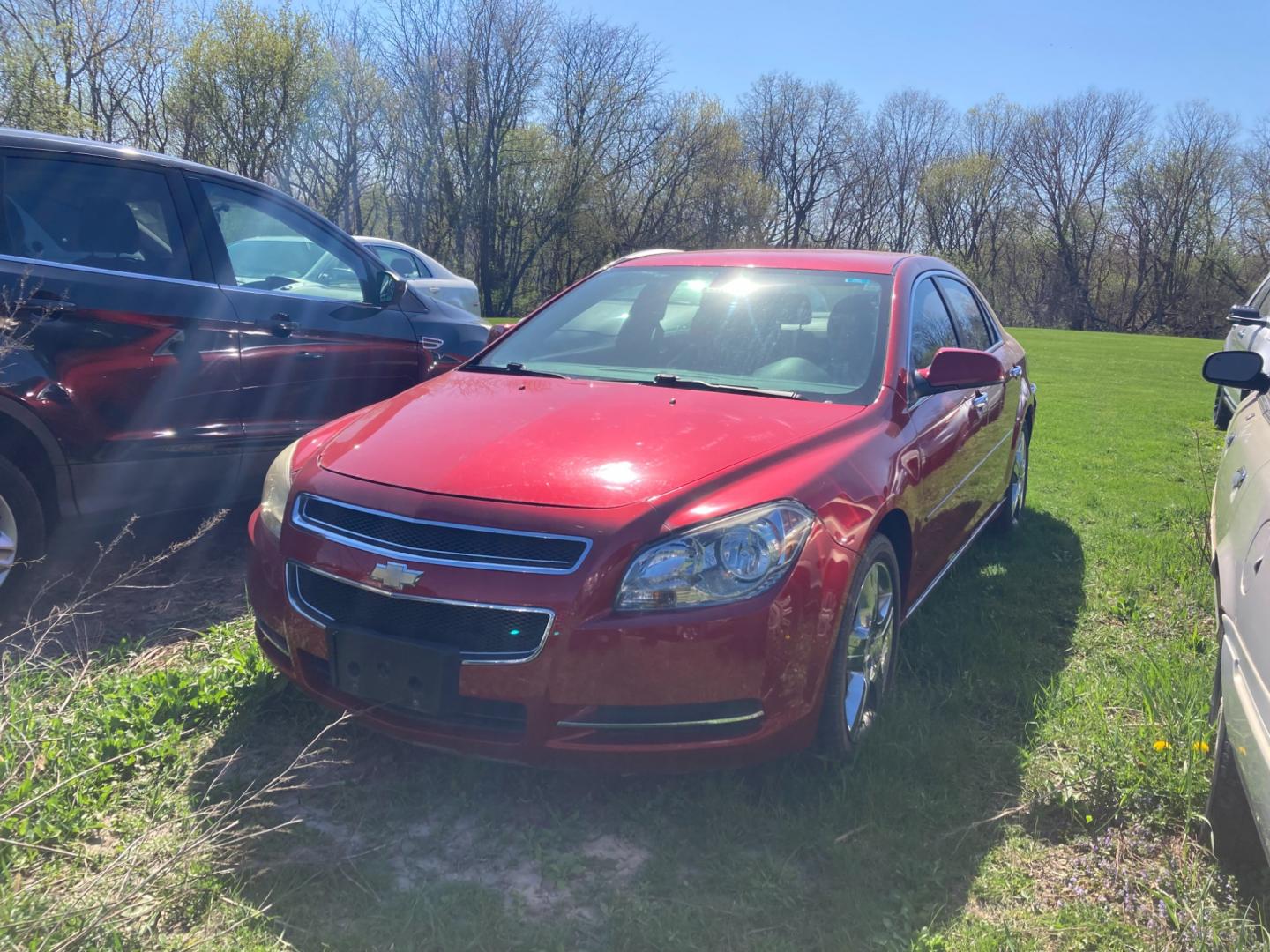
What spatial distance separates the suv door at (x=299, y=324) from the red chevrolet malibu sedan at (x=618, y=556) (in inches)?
51.2

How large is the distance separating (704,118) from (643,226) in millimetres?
5603

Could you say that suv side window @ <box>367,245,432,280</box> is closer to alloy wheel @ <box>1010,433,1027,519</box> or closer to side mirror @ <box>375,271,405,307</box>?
side mirror @ <box>375,271,405,307</box>

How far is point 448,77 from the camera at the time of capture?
36875mm

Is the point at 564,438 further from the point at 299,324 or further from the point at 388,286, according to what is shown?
the point at 388,286

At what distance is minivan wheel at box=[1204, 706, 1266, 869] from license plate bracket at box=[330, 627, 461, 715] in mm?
1966

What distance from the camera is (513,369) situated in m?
3.67

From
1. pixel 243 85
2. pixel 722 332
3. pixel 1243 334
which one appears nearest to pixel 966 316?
pixel 722 332

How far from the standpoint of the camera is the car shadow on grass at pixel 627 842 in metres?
2.20

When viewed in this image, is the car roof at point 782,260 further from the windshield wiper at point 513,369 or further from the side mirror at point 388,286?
the side mirror at point 388,286

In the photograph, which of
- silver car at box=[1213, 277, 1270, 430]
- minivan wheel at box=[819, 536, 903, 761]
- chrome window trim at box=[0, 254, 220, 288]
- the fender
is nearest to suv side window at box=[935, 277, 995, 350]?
minivan wheel at box=[819, 536, 903, 761]

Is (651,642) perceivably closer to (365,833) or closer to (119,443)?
(365,833)

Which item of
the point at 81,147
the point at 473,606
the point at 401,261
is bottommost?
the point at 473,606

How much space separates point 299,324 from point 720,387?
92.1 inches

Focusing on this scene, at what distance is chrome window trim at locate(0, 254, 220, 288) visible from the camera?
3484 mm
